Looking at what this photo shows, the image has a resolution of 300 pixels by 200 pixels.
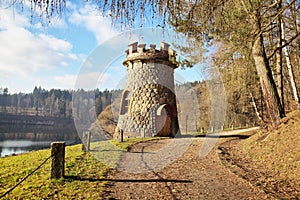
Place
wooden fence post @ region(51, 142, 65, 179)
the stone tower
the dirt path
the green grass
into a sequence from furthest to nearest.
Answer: the stone tower → wooden fence post @ region(51, 142, 65, 179) → the dirt path → the green grass

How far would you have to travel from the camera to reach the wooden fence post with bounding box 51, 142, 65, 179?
193 inches

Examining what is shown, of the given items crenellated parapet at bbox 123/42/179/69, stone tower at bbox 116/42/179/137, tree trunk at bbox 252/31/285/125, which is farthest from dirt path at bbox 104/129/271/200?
crenellated parapet at bbox 123/42/179/69

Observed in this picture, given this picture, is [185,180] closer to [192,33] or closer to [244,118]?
[192,33]

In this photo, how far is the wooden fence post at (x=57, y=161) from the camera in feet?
16.1

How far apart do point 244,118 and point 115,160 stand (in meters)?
25.3

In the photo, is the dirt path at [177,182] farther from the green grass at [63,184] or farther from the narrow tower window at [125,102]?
the narrow tower window at [125,102]

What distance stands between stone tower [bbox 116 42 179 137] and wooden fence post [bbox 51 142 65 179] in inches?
396

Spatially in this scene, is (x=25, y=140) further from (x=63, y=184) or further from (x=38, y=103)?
(x=38, y=103)

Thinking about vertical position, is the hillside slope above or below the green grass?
above

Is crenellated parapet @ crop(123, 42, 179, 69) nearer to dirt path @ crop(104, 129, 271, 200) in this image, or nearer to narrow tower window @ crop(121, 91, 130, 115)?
narrow tower window @ crop(121, 91, 130, 115)

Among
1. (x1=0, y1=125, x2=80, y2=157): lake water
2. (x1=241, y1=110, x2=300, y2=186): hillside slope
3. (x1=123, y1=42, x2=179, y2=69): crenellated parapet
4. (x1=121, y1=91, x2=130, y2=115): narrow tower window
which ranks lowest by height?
(x1=0, y1=125, x2=80, y2=157): lake water

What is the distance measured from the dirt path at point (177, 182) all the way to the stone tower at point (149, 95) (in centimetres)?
807

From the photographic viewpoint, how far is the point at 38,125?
58.1m

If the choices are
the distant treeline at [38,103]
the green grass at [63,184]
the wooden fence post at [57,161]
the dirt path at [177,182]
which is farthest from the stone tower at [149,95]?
the distant treeline at [38,103]
